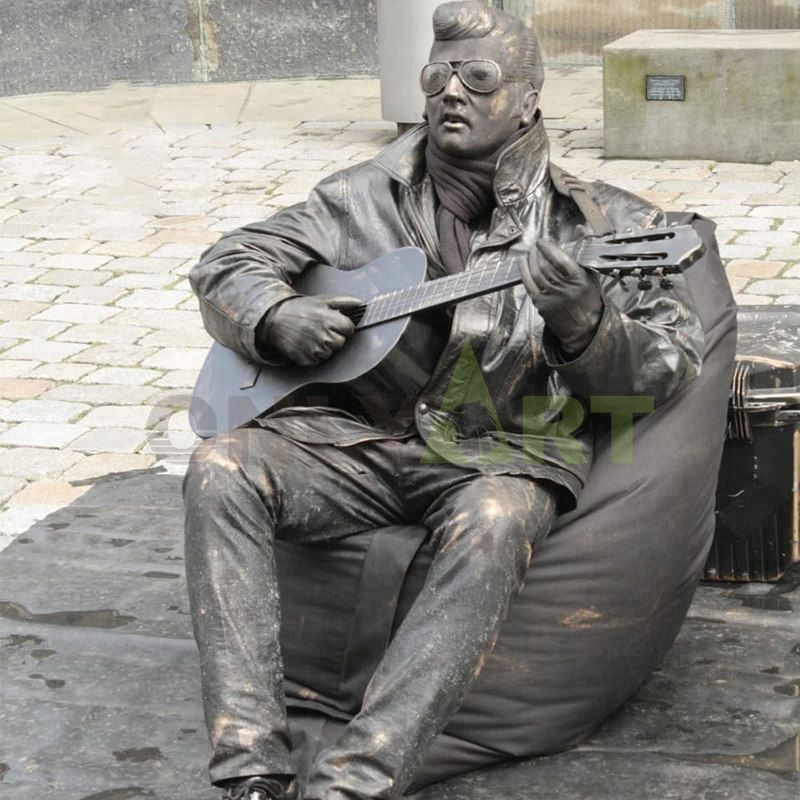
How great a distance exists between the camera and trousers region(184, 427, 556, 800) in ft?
10.0

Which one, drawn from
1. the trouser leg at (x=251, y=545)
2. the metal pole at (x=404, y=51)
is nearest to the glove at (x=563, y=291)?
the trouser leg at (x=251, y=545)

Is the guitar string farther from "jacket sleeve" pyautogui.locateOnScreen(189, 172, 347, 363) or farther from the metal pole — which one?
the metal pole

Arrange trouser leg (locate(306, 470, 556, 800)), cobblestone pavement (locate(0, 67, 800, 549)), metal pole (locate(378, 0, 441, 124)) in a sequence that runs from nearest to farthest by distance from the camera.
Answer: trouser leg (locate(306, 470, 556, 800)) < cobblestone pavement (locate(0, 67, 800, 549)) < metal pole (locate(378, 0, 441, 124))

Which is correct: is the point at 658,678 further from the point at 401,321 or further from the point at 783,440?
the point at 401,321

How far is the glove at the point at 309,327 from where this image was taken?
142 inches

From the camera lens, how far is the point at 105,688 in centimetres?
377

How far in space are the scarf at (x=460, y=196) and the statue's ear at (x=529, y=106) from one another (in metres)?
0.03

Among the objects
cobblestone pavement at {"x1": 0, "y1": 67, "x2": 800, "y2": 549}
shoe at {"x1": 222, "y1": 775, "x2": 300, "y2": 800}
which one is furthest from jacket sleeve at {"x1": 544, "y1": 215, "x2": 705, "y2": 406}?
cobblestone pavement at {"x1": 0, "y1": 67, "x2": 800, "y2": 549}

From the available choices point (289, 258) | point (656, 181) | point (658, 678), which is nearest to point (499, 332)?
point (289, 258)

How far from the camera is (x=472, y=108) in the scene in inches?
146

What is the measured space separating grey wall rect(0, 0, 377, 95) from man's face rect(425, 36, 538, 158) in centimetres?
752

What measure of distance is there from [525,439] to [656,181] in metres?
4.74

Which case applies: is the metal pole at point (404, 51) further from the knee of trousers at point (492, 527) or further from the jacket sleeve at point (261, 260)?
the knee of trousers at point (492, 527)

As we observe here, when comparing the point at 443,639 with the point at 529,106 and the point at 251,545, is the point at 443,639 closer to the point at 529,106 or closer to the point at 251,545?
the point at 251,545
